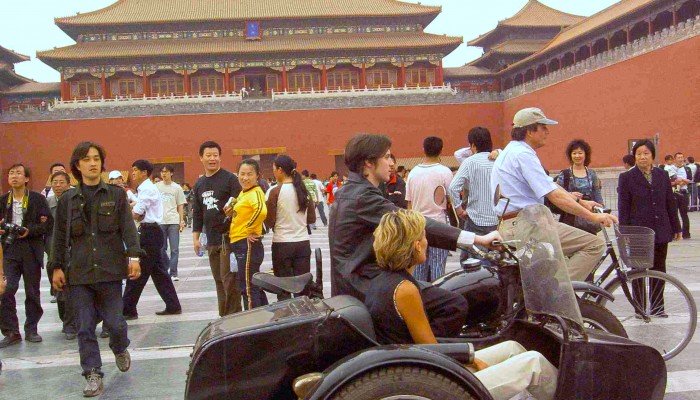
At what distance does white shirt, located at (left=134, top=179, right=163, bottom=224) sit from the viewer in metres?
6.28

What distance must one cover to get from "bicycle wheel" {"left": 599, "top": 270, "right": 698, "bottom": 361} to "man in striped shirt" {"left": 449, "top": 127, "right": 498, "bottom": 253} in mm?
1215

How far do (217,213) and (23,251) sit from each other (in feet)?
4.76

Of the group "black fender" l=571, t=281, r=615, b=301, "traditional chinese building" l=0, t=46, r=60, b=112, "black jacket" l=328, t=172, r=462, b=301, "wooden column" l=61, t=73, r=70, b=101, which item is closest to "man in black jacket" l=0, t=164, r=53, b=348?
"black jacket" l=328, t=172, r=462, b=301

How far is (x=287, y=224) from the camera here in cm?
512

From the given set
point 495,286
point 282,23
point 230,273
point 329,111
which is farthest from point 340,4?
point 495,286

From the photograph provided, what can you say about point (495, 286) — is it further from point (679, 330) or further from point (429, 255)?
point (429, 255)

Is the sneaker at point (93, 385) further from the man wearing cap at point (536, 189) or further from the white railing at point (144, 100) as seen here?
the white railing at point (144, 100)

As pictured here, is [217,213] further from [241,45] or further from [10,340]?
[241,45]

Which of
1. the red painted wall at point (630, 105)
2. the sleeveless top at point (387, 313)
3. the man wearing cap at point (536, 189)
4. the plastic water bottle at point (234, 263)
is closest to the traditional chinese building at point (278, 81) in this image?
the red painted wall at point (630, 105)

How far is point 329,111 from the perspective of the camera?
3098 centimetres

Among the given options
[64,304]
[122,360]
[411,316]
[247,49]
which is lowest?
[122,360]

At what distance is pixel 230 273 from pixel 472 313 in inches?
101

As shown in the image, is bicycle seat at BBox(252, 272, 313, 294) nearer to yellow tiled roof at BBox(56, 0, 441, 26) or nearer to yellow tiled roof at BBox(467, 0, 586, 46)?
yellow tiled roof at BBox(56, 0, 441, 26)

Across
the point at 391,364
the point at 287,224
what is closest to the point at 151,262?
the point at 287,224
